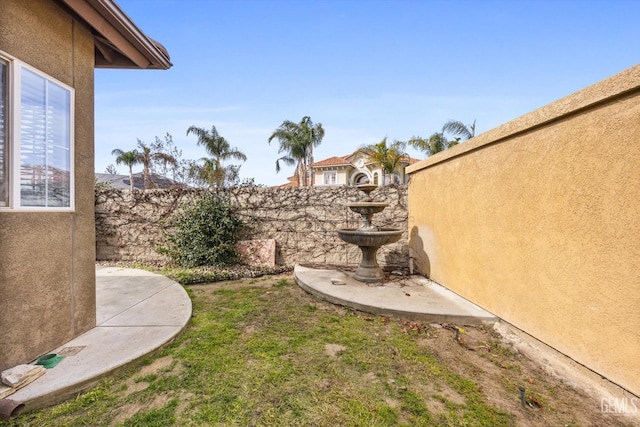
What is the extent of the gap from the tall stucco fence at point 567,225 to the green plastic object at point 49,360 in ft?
15.8

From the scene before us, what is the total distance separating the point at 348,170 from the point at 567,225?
80.7ft

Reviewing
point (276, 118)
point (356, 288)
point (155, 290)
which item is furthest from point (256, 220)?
point (276, 118)

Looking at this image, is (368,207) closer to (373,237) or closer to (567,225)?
(373,237)

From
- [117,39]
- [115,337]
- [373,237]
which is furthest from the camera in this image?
[373,237]

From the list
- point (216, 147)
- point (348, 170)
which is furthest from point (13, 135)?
point (348, 170)

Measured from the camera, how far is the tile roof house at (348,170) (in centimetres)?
2503

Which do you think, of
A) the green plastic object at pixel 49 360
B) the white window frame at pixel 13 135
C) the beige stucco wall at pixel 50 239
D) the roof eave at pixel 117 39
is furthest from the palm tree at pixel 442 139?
the green plastic object at pixel 49 360

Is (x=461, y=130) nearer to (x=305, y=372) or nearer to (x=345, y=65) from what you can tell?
(x=345, y=65)

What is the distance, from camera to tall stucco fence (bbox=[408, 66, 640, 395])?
2.10m

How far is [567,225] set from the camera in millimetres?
2551

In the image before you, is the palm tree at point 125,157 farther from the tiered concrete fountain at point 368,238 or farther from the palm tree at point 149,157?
the tiered concrete fountain at point 368,238

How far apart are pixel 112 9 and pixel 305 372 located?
412 centimetres

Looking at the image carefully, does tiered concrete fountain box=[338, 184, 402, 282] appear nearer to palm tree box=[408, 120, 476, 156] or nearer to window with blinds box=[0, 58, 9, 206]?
window with blinds box=[0, 58, 9, 206]

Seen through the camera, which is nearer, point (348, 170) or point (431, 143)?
point (431, 143)
